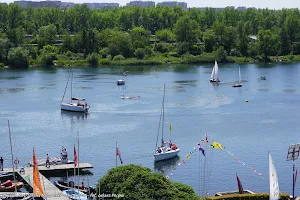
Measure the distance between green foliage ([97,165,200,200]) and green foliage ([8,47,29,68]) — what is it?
9350 cm

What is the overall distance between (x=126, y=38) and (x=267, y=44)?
2907 cm

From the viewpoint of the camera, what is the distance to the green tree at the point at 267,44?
139m

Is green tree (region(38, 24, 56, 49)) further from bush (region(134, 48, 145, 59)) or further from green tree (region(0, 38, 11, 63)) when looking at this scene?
bush (region(134, 48, 145, 59))

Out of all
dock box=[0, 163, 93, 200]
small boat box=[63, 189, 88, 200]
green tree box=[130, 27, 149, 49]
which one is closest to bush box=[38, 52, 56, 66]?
green tree box=[130, 27, 149, 49]

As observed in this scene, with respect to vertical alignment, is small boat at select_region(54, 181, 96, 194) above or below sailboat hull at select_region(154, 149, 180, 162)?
above

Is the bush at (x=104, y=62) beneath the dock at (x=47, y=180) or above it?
beneath

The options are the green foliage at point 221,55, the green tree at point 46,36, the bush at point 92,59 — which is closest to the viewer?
the bush at point 92,59

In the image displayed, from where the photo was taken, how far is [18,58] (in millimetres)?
122500

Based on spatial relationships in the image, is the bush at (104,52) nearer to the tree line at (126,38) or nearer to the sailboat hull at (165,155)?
the tree line at (126,38)

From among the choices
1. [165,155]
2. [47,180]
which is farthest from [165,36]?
[47,180]

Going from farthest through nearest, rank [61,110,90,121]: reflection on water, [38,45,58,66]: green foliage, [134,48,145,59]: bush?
[134,48,145,59]: bush → [38,45,58,66]: green foliage → [61,110,90,121]: reflection on water

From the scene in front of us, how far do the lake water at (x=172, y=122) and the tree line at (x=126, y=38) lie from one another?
22.3 meters

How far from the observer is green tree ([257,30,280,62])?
139m

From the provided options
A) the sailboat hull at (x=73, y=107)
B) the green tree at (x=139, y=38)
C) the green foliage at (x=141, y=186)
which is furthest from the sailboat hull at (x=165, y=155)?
the green tree at (x=139, y=38)
